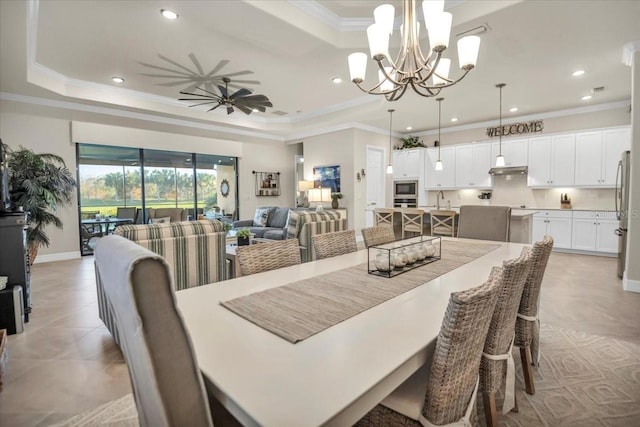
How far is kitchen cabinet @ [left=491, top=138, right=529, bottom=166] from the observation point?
21.0 ft

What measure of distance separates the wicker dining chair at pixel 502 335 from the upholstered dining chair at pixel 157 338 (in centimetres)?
117

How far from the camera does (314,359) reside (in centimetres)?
91

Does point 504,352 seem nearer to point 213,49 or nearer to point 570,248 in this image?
point 213,49

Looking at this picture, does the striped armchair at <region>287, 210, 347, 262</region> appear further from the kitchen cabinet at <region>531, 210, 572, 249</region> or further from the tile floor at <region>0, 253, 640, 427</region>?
the kitchen cabinet at <region>531, 210, 572, 249</region>

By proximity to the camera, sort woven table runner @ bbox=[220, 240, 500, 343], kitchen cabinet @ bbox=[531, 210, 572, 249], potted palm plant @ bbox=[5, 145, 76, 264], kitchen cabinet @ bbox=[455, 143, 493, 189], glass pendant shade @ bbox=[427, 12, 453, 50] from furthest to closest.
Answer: kitchen cabinet @ bbox=[455, 143, 493, 189] < kitchen cabinet @ bbox=[531, 210, 572, 249] < potted palm plant @ bbox=[5, 145, 76, 264] < glass pendant shade @ bbox=[427, 12, 453, 50] < woven table runner @ bbox=[220, 240, 500, 343]

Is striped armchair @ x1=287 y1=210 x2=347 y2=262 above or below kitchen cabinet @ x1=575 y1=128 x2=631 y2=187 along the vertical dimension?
below

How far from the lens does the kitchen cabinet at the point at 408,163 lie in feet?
25.4

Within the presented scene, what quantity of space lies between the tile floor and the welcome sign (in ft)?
10.3

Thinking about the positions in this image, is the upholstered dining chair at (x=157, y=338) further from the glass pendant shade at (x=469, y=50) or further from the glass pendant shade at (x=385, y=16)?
the glass pendant shade at (x=469, y=50)

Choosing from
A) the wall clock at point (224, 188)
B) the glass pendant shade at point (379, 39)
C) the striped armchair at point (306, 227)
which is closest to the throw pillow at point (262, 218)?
the wall clock at point (224, 188)

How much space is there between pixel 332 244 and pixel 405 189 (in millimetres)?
6007

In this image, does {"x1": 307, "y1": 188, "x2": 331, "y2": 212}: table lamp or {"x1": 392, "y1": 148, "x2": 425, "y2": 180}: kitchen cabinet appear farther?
{"x1": 392, "y1": 148, "x2": 425, "y2": 180}: kitchen cabinet

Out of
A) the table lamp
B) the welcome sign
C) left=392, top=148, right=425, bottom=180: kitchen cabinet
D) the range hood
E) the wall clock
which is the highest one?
the welcome sign

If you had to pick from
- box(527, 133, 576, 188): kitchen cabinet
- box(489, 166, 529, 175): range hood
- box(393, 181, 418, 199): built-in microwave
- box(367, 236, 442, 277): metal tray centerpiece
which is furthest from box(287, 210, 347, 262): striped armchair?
box(527, 133, 576, 188): kitchen cabinet
